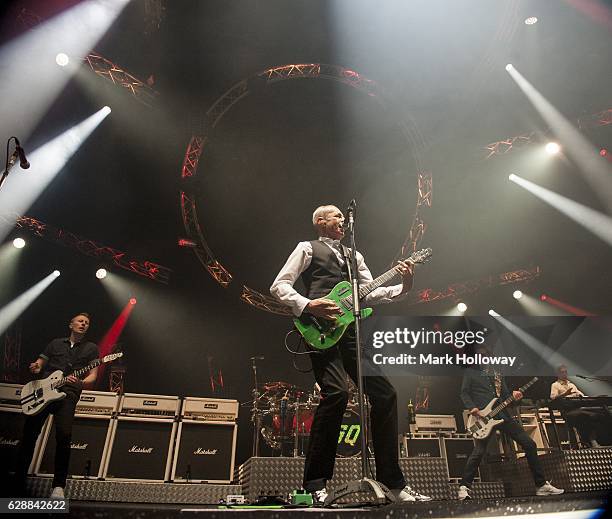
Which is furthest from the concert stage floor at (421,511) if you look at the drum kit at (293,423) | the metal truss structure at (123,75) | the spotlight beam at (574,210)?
the spotlight beam at (574,210)

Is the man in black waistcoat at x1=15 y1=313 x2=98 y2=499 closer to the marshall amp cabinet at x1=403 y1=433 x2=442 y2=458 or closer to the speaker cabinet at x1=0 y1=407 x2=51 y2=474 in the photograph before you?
the speaker cabinet at x1=0 y1=407 x2=51 y2=474

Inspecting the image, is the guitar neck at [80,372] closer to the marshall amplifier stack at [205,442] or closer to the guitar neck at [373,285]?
the marshall amplifier stack at [205,442]

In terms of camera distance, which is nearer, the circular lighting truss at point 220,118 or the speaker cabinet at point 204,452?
the speaker cabinet at point 204,452

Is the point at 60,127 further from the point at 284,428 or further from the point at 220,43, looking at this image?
the point at 284,428

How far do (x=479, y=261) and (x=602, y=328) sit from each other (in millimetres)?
2495

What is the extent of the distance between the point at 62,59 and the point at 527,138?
6.81 meters

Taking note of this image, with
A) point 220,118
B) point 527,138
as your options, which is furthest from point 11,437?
point 527,138

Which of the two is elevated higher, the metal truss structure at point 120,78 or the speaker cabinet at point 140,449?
the metal truss structure at point 120,78

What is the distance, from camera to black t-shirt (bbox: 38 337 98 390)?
4.46m

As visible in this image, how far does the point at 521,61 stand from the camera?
616cm

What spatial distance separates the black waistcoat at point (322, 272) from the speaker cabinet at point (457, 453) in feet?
14.8

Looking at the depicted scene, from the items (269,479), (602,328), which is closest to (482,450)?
(269,479)

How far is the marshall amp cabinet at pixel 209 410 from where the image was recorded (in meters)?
5.29

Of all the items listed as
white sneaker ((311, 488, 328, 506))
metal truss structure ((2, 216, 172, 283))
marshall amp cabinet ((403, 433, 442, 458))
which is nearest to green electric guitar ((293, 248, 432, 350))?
white sneaker ((311, 488, 328, 506))
